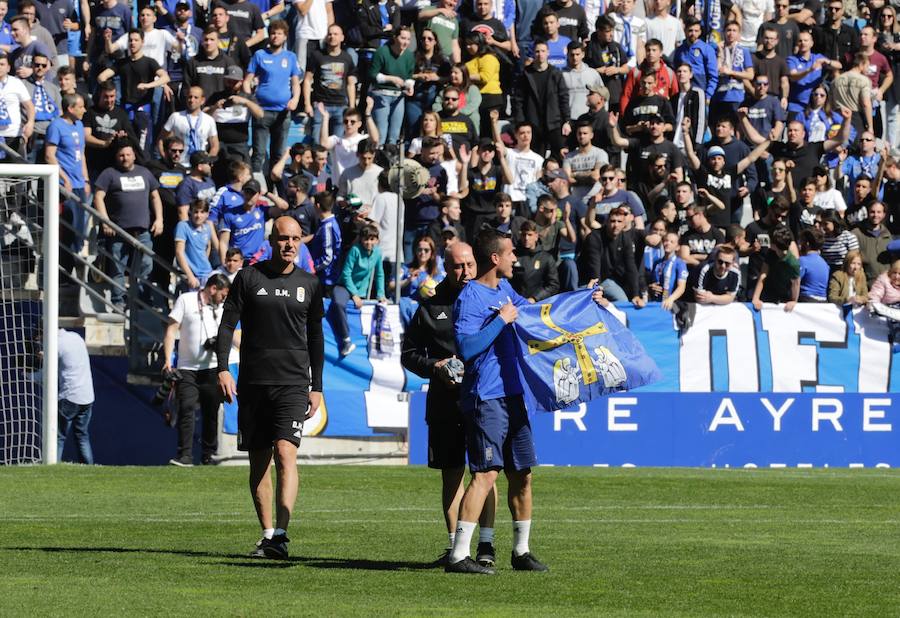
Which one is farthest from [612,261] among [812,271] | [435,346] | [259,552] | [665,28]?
[259,552]

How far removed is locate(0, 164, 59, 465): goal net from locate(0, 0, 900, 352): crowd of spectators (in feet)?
3.82

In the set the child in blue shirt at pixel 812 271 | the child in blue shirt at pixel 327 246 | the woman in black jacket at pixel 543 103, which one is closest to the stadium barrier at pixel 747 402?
the child in blue shirt at pixel 812 271

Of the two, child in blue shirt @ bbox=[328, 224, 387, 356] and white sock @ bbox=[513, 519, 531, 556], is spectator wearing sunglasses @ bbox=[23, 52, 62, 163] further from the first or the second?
white sock @ bbox=[513, 519, 531, 556]

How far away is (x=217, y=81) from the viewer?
23.5 m

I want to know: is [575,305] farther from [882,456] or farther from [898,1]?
[898,1]

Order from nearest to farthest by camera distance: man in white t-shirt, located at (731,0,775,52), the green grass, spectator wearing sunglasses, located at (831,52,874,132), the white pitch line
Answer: the green grass, the white pitch line, spectator wearing sunglasses, located at (831,52,874,132), man in white t-shirt, located at (731,0,775,52)

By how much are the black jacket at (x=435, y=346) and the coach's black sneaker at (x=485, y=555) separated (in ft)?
2.59

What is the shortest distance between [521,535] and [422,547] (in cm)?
173

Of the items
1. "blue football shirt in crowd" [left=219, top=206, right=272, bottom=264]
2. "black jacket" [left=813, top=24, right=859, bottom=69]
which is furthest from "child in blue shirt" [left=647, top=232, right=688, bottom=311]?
"black jacket" [left=813, top=24, right=859, bottom=69]

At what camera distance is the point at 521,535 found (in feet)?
33.9

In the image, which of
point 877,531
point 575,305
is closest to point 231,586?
point 575,305

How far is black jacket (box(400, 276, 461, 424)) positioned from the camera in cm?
1056

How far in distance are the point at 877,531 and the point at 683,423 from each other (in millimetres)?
7887

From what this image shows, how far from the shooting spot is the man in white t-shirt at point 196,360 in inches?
781
